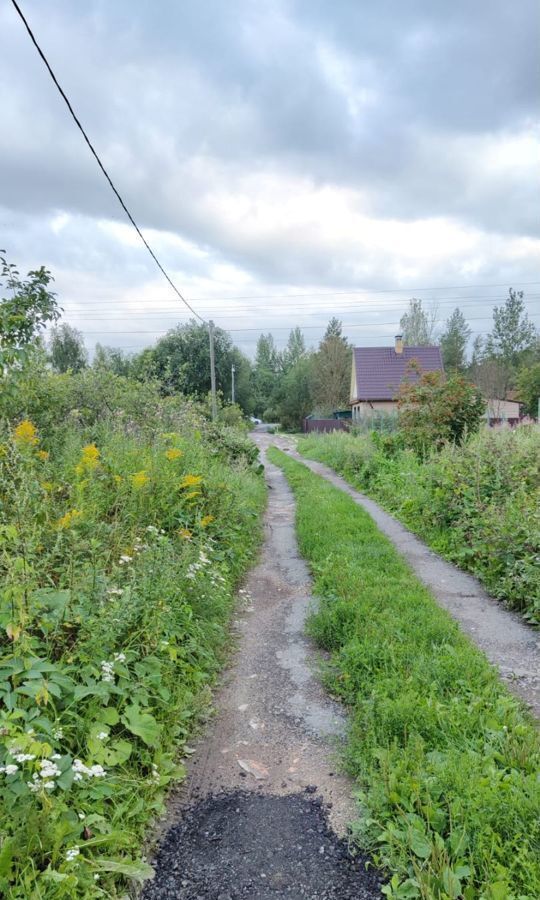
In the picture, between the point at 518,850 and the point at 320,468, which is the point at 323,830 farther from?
the point at 320,468

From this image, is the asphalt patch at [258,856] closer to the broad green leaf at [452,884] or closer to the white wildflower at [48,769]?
the broad green leaf at [452,884]

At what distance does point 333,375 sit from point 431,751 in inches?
1793

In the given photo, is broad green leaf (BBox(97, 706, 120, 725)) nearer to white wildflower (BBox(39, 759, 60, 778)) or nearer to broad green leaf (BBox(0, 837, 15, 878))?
white wildflower (BBox(39, 759, 60, 778))

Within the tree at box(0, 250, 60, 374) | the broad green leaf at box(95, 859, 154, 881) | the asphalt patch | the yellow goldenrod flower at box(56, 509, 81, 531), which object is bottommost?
the asphalt patch

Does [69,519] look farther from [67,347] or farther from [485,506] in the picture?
[67,347]

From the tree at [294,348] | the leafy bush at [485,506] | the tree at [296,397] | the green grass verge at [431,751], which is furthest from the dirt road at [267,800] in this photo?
the tree at [294,348]

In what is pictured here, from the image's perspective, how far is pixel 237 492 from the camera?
22.3ft

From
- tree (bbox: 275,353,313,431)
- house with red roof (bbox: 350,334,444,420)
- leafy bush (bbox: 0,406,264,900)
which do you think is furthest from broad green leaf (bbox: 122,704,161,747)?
tree (bbox: 275,353,313,431)

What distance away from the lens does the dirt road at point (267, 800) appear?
1.86 metres

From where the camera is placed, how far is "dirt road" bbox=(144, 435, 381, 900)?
1.86 meters

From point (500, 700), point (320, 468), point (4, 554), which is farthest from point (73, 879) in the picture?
point (320, 468)

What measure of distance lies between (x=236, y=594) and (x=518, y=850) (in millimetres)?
3462

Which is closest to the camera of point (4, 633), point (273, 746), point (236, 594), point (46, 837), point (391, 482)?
point (46, 837)

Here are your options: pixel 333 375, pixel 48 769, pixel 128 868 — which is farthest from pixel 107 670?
pixel 333 375
